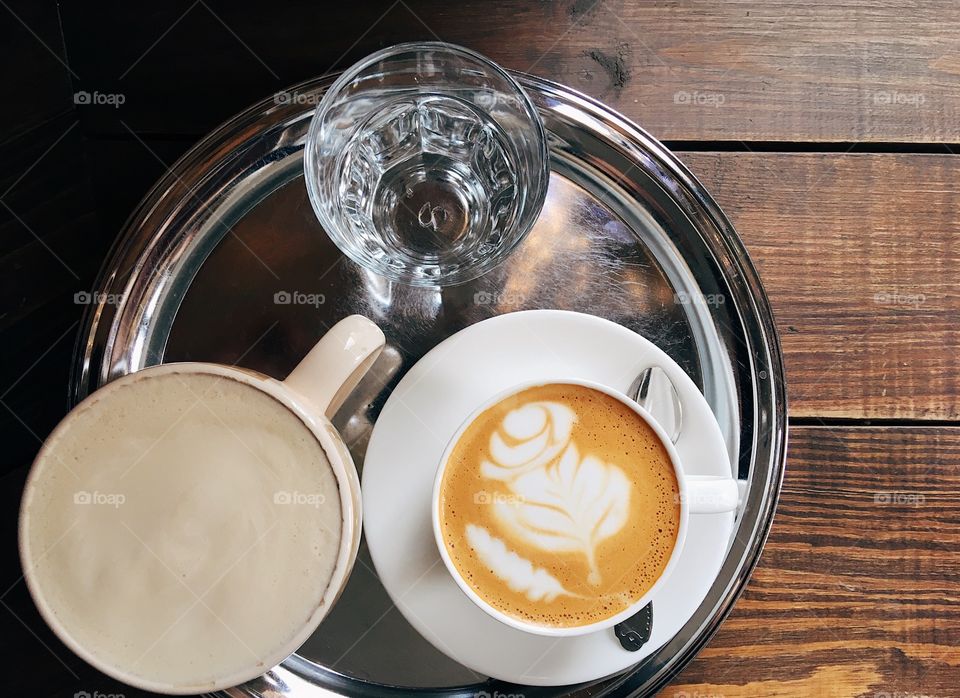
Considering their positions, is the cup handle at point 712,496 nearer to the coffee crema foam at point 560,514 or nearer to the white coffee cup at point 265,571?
the coffee crema foam at point 560,514

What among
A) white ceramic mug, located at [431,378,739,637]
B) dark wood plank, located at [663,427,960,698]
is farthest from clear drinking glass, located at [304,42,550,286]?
dark wood plank, located at [663,427,960,698]

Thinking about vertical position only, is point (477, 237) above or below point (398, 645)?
above

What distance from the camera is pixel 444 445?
0.68 m

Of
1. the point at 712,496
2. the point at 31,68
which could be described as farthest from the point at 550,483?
the point at 31,68

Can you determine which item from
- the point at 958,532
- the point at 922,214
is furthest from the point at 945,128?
the point at 958,532

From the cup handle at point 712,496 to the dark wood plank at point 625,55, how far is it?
1.19ft

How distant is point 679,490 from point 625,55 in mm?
446

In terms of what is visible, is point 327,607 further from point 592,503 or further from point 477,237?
point 477,237

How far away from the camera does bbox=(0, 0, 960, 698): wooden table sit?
2.67ft

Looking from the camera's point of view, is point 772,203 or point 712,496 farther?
point 772,203

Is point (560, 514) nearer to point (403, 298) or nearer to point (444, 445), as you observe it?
point (444, 445)

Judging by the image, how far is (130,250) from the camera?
2.43 ft

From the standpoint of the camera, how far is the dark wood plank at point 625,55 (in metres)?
0.81

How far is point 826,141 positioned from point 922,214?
124 millimetres
